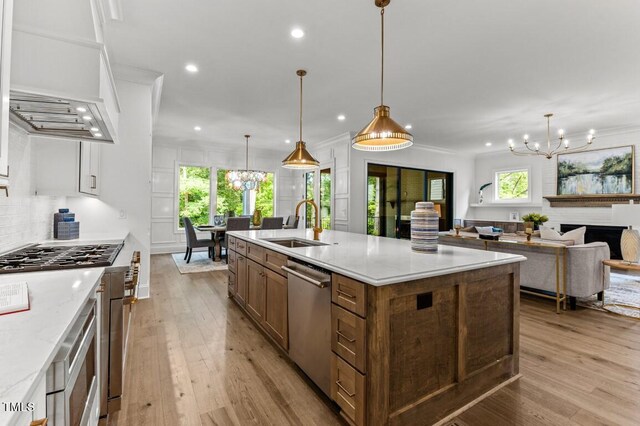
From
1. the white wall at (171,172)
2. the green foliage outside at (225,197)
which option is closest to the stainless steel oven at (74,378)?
the white wall at (171,172)

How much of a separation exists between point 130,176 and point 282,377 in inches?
123

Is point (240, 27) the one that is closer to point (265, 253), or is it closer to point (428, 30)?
point (428, 30)

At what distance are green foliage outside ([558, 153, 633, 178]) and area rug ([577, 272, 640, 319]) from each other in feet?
7.63

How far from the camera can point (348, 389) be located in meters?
1.66

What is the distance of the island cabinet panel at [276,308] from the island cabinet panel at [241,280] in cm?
65

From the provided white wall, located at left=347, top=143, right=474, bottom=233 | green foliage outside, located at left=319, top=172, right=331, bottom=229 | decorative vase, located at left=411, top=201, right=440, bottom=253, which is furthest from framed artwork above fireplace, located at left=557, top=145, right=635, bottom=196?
decorative vase, located at left=411, top=201, right=440, bottom=253

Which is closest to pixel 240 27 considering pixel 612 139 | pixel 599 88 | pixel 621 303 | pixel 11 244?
pixel 11 244

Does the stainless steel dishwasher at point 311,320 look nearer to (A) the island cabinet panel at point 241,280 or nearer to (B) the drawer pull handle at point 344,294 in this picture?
(B) the drawer pull handle at point 344,294

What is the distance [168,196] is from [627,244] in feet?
27.8

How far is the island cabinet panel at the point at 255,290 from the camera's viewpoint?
282cm

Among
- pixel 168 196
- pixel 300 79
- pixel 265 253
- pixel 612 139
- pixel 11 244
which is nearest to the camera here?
pixel 11 244

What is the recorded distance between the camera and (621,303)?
12.6 feet

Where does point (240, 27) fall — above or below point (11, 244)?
above

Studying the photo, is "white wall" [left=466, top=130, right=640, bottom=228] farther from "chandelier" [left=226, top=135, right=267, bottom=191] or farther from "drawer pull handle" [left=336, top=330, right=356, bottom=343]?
"drawer pull handle" [left=336, top=330, right=356, bottom=343]
